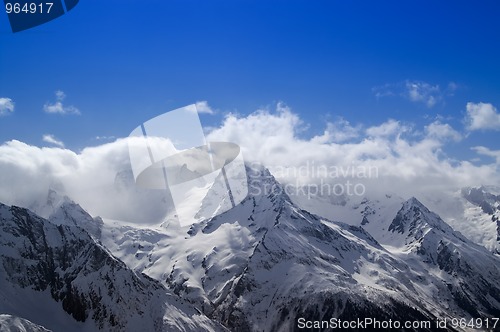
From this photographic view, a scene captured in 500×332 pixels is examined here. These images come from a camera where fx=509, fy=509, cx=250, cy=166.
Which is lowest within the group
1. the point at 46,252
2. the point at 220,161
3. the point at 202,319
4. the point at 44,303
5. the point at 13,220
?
the point at 202,319

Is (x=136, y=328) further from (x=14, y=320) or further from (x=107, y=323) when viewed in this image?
(x=14, y=320)

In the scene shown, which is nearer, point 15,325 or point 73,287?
point 15,325

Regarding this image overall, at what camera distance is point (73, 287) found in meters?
146

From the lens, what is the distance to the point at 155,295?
160375 mm

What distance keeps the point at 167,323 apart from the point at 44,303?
3418 cm

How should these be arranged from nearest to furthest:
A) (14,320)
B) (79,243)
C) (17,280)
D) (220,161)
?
(14,320) → (220,161) → (17,280) → (79,243)

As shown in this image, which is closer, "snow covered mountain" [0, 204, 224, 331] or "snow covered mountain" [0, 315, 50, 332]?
"snow covered mountain" [0, 315, 50, 332]

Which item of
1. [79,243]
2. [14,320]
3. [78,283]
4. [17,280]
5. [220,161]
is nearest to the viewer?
[14,320]

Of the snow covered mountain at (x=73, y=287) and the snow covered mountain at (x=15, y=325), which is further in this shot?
the snow covered mountain at (x=73, y=287)

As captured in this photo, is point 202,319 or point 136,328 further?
point 202,319

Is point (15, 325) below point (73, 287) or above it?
above

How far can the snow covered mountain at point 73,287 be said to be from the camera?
136125mm

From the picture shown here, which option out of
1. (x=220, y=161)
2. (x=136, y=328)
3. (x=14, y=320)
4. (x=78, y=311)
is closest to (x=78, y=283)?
(x=78, y=311)

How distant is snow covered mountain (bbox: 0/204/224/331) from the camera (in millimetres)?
136125
